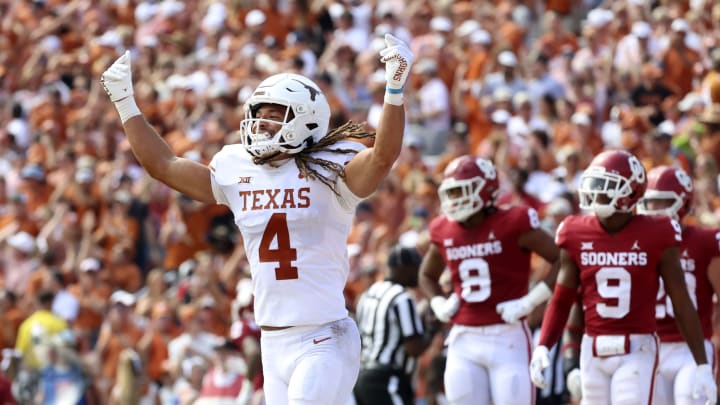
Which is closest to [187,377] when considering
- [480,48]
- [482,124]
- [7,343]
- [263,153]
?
[7,343]

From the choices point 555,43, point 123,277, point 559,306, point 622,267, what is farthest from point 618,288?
point 123,277

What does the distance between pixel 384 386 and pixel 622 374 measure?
2186mm

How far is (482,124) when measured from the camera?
13.9 metres

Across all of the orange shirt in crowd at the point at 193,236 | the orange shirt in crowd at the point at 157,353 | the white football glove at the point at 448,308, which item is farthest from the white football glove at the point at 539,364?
the orange shirt in crowd at the point at 193,236

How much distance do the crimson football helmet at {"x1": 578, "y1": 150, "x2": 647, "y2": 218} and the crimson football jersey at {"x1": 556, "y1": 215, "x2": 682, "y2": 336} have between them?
0.12 metres

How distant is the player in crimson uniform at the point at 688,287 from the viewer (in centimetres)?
811

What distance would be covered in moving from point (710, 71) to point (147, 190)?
563 cm

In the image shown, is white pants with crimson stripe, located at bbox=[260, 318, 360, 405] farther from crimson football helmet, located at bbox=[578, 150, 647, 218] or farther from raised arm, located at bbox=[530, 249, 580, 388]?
crimson football helmet, located at bbox=[578, 150, 647, 218]

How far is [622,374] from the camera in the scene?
7684mm

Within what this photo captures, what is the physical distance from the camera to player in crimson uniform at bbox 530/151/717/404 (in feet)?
25.0

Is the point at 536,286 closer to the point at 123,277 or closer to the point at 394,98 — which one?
the point at 394,98

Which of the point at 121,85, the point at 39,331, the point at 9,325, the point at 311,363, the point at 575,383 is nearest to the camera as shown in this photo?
the point at 311,363

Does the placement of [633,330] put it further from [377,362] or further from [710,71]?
[710,71]

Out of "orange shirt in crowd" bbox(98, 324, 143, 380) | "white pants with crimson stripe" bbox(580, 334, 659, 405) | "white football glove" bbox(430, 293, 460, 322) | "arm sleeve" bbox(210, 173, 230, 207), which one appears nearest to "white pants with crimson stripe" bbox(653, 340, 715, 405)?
"white pants with crimson stripe" bbox(580, 334, 659, 405)
